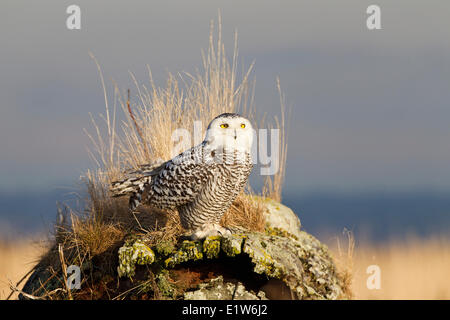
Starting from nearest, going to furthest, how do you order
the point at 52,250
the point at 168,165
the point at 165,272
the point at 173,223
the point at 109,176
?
the point at 165,272, the point at 168,165, the point at 173,223, the point at 52,250, the point at 109,176

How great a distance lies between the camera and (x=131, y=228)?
20.2 ft

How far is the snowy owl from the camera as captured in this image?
5266 millimetres

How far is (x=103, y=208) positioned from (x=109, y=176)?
100 cm

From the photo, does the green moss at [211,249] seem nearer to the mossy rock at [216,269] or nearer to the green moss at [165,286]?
the mossy rock at [216,269]

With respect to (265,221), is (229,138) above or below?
above

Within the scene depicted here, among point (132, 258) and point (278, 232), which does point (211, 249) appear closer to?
point (132, 258)

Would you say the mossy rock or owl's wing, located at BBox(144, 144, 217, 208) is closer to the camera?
the mossy rock

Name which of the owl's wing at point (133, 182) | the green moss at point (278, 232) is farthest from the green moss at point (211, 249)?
the green moss at point (278, 232)

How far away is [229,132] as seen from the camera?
17.2 feet

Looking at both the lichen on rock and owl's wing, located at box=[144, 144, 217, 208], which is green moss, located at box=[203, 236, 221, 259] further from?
owl's wing, located at box=[144, 144, 217, 208]

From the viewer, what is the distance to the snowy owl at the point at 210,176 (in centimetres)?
527

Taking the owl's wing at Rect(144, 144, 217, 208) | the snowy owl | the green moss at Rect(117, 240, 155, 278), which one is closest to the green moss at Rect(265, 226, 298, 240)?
the snowy owl
